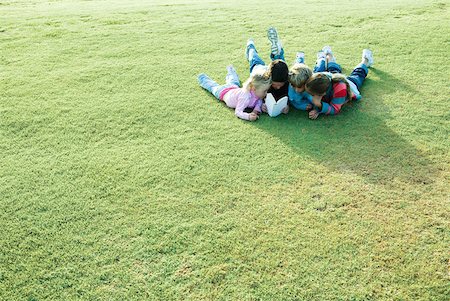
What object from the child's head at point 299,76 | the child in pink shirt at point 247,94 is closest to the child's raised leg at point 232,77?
the child in pink shirt at point 247,94

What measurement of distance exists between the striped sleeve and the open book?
44 centimetres

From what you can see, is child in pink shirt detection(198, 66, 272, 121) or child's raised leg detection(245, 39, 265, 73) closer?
child in pink shirt detection(198, 66, 272, 121)

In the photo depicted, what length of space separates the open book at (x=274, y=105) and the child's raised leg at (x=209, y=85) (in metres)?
0.65

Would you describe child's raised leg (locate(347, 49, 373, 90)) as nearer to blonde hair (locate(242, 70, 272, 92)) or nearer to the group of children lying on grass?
the group of children lying on grass

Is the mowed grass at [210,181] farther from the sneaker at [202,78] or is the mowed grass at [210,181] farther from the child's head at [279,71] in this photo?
the child's head at [279,71]

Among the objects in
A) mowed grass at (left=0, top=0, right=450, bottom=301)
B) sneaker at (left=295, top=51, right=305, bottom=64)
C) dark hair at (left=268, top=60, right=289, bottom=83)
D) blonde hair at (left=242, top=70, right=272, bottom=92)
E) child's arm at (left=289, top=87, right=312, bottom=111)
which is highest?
dark hair at (left=268, top=60, right=289, bottom=83)

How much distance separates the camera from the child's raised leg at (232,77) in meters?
5.10

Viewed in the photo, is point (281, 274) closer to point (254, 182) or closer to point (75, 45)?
point (254, 182)

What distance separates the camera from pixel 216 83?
5.14 metres

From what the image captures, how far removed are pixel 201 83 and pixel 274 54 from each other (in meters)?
1.02

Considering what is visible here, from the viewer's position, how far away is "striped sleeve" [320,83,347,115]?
4.52 meters

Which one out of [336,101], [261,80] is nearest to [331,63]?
[336,101]

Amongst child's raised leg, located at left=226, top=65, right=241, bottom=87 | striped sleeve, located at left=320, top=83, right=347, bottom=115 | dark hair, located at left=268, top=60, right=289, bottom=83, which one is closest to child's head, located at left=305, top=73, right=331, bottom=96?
striped sleeve, located at left=320, top=83, right=347, bottom=115

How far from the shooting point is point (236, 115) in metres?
4.62
